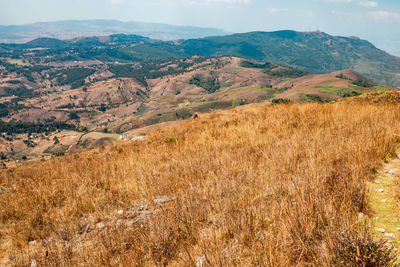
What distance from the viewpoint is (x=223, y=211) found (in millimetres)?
3330

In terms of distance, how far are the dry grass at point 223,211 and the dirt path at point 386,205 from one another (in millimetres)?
224

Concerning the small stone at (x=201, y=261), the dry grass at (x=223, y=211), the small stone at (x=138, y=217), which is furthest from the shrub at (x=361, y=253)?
the small stone at (x=138, y=217)

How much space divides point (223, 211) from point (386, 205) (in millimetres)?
2523

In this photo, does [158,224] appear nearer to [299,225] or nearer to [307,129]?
[299,225]

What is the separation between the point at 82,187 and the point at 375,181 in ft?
21.3

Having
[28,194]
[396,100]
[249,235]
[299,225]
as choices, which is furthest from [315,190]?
[396,100]

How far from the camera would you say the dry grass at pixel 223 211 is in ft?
7.80

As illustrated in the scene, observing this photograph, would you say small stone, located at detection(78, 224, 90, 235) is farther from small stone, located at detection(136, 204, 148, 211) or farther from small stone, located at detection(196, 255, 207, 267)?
small stone, located at detection(196, 255, 207, 267)

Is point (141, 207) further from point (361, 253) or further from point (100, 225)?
point (361, 253)

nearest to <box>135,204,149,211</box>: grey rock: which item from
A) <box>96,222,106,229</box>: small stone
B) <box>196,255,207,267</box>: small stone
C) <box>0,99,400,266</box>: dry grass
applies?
<box>0,99,400,266</box>: dry grass

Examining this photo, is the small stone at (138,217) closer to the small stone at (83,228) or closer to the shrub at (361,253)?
the small stone at (83,228)

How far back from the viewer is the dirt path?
2657 mm

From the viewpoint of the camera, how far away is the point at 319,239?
2498mm

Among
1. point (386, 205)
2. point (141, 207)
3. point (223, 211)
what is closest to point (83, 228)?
point (141, 207)
